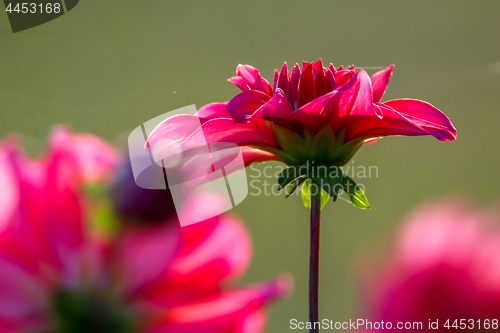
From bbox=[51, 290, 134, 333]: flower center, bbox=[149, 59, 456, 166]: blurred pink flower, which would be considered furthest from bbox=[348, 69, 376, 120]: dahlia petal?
bbox=[51, 290, 134, 333]: flower center

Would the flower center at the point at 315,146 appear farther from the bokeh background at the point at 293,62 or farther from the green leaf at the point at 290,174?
the bokeh background at the point at 293,62

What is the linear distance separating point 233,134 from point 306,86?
37mm

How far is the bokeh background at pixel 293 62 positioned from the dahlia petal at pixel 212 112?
0.36 feet

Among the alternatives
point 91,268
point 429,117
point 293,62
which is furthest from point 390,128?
point 293,62

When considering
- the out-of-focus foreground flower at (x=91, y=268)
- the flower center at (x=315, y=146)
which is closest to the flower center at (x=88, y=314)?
the out-of-focus foreground flower at (x=91, y=268)

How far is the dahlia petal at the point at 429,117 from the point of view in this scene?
17cm

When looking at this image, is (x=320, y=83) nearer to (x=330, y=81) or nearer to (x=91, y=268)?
(x=330, y=81)

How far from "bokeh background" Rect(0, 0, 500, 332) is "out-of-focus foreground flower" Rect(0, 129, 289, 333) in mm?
186

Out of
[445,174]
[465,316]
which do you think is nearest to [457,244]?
[465,316]

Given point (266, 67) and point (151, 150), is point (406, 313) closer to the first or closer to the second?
point (151, 150)

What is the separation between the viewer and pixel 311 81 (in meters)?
0.18

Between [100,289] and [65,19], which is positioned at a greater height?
[65,19]

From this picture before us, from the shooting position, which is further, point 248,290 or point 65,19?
point 65,19

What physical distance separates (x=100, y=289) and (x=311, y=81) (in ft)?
0.37
